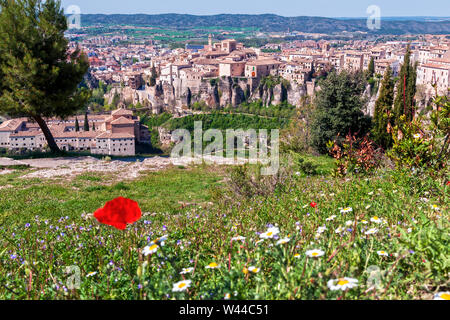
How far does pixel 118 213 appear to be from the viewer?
1687mm

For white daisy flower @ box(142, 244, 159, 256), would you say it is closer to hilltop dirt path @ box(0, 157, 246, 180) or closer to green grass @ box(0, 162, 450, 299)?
green grass @ box(0, 162, 450, 299)

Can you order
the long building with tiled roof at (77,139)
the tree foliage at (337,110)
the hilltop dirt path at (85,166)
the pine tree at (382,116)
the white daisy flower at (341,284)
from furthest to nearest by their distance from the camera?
the long building with tiled roof at (77,139) → the pine tree at (382,116) → the tree foliage at (337,110) → the hilltop dirt path at (85,166) → the white daisy flower at (341,284)

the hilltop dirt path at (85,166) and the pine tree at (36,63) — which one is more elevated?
the pine tree at (36,63)

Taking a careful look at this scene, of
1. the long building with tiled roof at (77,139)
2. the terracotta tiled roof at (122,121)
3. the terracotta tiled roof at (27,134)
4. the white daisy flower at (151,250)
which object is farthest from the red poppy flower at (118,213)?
the terracotta tiled roof at (122,121)

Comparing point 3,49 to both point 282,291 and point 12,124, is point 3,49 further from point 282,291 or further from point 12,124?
point 12,124

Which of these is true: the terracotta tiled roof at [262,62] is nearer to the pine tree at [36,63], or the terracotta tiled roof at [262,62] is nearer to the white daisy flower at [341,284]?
the pine tree at [36,63]

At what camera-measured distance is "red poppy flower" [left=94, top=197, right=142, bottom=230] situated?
1.66m

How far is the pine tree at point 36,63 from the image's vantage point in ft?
34.2

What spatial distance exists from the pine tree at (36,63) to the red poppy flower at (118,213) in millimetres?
9986

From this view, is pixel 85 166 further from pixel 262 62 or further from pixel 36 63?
pixel 262 62

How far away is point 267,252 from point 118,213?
68cm

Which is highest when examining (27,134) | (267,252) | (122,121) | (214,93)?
(267,252)

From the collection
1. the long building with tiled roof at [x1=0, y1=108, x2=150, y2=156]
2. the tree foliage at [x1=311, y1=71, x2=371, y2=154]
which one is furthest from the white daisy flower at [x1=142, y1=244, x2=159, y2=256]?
the long building with tiled roof at [x1=0, y1=108, x2=150, y2=156]

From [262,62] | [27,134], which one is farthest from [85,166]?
[262,62]
